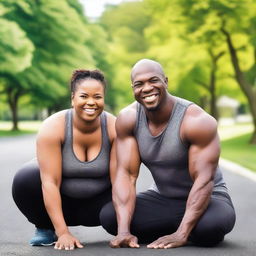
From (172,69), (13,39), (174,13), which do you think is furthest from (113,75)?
(174,13)

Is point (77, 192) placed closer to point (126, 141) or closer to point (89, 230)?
point (126, 141)

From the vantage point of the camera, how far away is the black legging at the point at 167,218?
488 cm

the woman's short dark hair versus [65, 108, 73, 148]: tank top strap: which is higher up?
the woman's short dark hair

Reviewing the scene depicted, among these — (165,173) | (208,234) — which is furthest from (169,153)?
(208,234)

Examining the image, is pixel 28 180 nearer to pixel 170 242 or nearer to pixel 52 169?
pixel 52 169

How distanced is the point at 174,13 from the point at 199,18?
2.94 ft

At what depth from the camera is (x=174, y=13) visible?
2306 cm

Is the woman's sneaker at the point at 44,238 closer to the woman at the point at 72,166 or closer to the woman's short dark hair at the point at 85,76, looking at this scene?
the woman at the point at 72,166

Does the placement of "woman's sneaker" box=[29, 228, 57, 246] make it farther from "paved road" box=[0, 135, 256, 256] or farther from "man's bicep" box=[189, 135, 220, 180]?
"man's bicep" box=[189, 135, 220, 180]

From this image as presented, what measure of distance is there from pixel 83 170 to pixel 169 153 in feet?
2.20

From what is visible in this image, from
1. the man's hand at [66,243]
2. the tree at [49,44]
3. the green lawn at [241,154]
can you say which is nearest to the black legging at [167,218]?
the man's hand at [66,243]

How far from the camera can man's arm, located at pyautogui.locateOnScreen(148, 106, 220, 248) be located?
15.6 feet

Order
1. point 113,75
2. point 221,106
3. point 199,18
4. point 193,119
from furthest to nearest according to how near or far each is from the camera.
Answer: point 221,106 < point 113,75 < point 199,18 < point 193,119

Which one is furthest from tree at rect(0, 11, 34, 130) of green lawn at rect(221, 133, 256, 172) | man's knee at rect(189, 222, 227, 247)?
man's knee at rect(189, 222, 227, 247)
